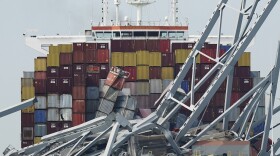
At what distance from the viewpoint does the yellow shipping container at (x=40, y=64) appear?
99.2 metres

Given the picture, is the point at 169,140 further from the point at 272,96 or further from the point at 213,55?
the point at 213,55

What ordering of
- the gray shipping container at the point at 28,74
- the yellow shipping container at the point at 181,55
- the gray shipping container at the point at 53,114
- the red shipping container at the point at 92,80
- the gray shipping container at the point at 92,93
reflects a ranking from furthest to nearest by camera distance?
the gray shipping container at the point at 28,74 → the yellow shipping container at the point at 181,55 → the gray shipping container at the point at 53,114 → the red shipping container at the point at 92,80 → the gray shipping container at the point at 92,93

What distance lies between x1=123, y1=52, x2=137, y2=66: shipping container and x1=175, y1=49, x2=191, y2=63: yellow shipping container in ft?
10.7

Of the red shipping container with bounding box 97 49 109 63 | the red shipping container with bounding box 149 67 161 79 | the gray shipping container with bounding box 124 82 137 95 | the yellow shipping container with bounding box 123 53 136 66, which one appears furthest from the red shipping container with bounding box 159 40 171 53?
the red shipping container with bounding box 97 49 109 63

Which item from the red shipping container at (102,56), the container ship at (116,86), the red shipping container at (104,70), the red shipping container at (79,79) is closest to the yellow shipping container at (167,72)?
the container ship at (116,86)

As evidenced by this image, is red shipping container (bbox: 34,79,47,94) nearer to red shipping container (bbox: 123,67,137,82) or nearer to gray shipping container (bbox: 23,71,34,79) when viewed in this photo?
gray shipping container (bbox: 23,71,34,79)

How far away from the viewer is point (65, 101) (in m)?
96.4

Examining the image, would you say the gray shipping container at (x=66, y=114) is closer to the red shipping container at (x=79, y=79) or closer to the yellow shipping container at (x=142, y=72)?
the red shipping container at (x=79, y=79)

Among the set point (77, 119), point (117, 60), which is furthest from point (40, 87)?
point (117, 60)

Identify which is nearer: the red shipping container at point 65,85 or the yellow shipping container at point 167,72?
the red shipping container at point 65,85

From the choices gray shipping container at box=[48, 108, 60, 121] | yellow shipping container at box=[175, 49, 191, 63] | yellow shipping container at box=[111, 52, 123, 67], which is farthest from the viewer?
yellow shipping container at box=[175, 49, 191, 63]

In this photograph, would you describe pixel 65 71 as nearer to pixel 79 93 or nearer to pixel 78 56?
pixel 78 56

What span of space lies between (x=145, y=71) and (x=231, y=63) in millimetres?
21730

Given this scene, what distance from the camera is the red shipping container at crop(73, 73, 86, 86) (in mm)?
95688
